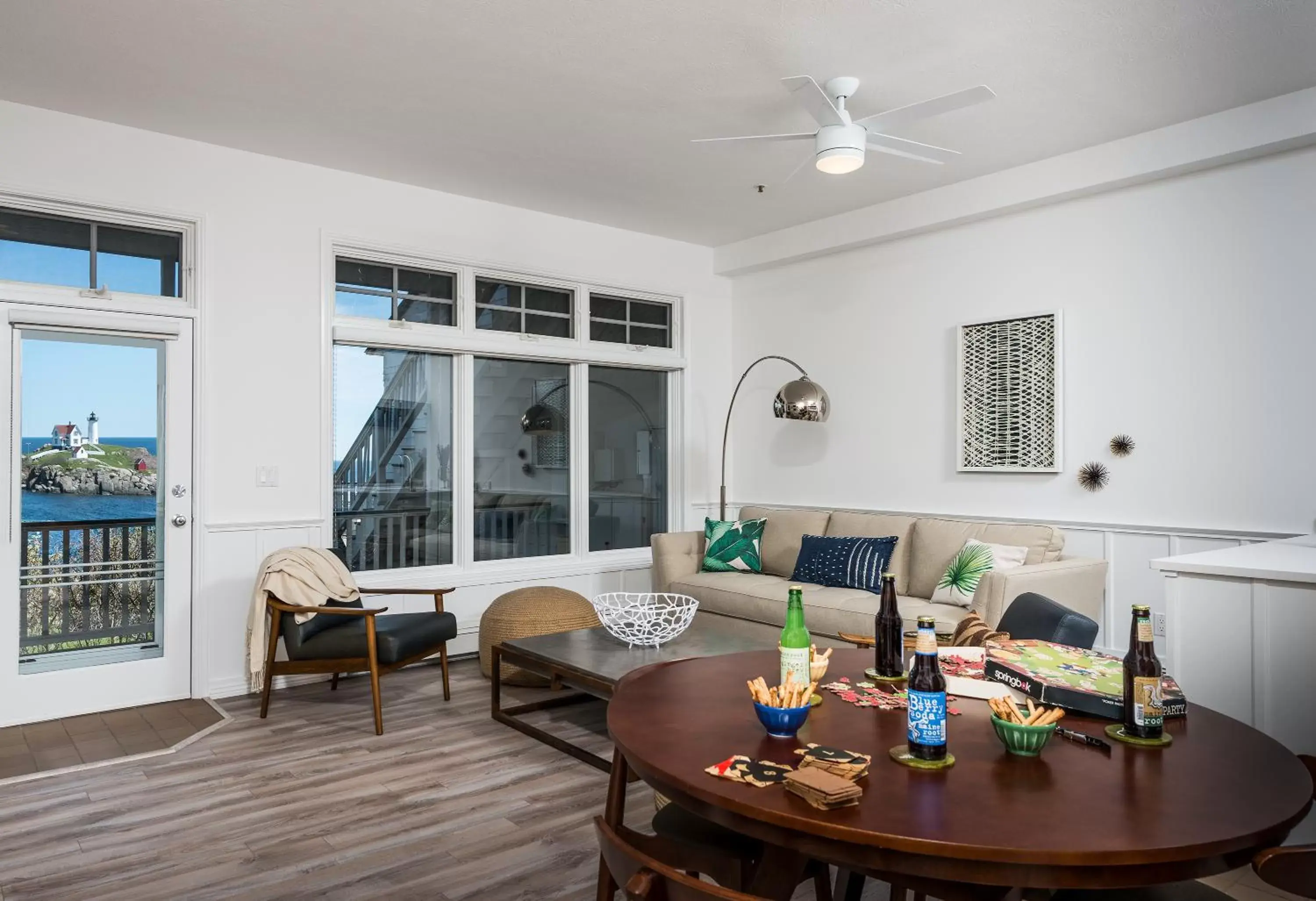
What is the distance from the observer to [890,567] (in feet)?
16.4

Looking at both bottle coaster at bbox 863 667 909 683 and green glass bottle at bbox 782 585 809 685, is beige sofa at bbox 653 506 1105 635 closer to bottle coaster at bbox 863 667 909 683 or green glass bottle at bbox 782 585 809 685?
bottle coaster at bbox 863 667 909 683

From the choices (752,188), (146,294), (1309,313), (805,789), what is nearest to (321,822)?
(805,789)

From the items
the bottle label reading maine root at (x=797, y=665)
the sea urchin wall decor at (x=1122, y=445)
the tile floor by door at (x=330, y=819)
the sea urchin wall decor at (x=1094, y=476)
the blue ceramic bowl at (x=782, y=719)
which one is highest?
the sea urchin wall decor at (x=1122, y=445)

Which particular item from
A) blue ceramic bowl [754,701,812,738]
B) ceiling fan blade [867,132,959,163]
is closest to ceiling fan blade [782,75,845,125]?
ceiling fan blade [867,132,959,163]

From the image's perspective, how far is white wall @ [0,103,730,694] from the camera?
4254 millimetres

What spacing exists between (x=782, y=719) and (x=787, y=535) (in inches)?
167

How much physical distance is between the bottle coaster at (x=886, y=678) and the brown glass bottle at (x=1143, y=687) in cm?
47

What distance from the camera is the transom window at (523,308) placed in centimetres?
569

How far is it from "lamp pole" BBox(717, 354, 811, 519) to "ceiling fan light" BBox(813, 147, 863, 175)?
2.14 meters

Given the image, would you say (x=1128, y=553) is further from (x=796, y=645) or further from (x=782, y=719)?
(x=782, y=719)

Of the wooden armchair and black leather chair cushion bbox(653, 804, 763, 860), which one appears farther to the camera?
the wooden armchair

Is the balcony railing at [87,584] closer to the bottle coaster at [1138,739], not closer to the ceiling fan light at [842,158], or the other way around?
the ceiling fan light at [842,158]

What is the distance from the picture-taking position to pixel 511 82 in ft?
12.6

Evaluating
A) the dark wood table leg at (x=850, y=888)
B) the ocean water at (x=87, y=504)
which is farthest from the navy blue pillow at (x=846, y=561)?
the ocean water at (x=87, y=504)
